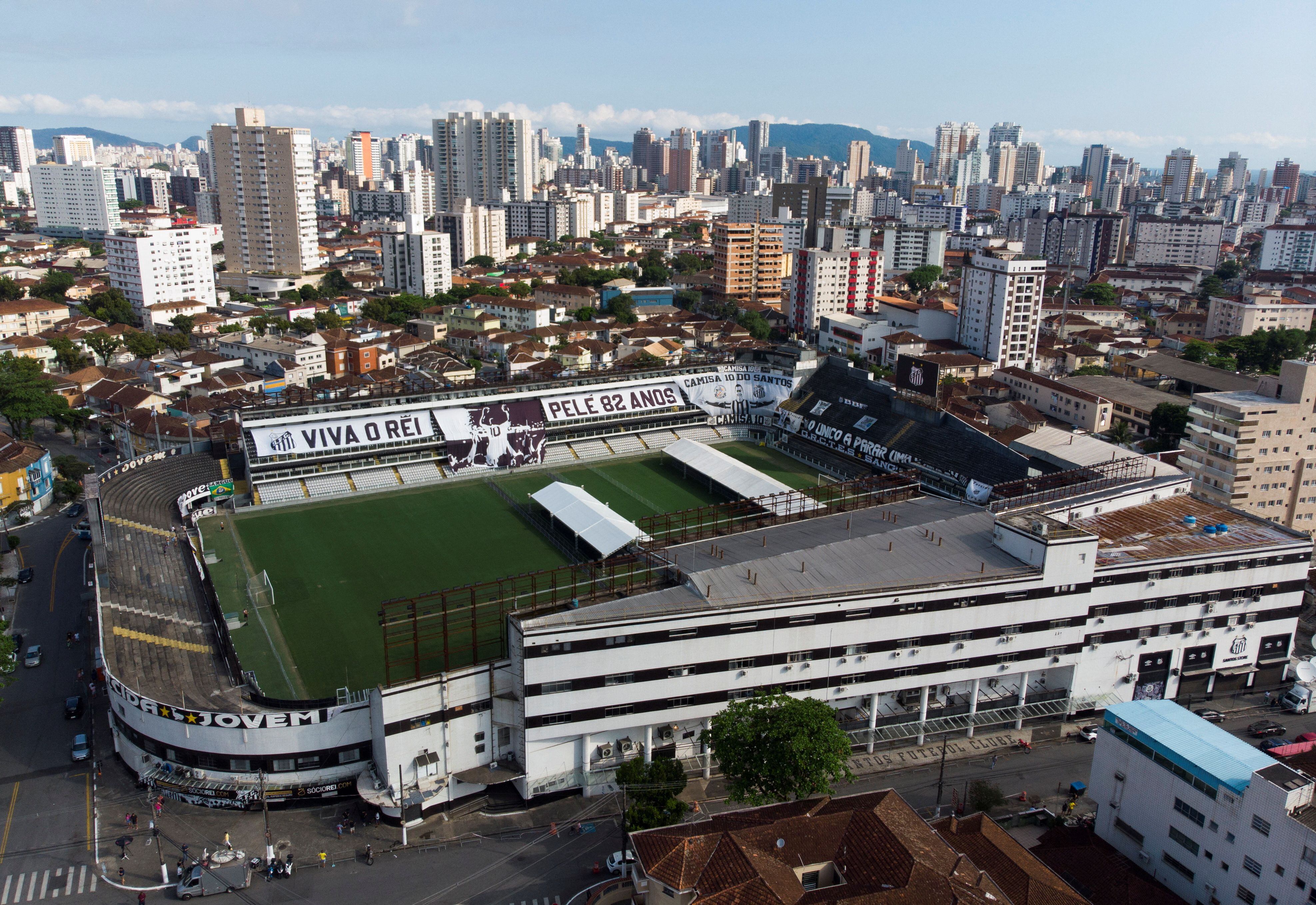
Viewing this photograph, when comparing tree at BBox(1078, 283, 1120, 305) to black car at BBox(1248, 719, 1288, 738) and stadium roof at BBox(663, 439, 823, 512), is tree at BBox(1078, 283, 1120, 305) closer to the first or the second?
stadium roof at BBox(663, 439, 823, 512)

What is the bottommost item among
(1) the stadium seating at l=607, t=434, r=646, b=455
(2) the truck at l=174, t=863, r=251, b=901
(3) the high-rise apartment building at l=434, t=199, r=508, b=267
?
(2) the truck at l=174, t=863, r=251, b=901

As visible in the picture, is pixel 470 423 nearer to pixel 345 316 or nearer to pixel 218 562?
pixel 218 562

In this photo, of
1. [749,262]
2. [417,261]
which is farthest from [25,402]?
[749,262]

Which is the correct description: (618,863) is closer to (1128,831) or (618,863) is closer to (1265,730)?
(1128,831)

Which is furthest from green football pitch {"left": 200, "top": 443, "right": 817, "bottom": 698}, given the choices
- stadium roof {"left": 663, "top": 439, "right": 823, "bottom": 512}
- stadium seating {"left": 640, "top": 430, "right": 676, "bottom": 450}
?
stadium seating {"left": 640, "top": 430, "right": 676, "bottom": 450}

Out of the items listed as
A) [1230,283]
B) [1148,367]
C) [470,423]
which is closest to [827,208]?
[1230,283]

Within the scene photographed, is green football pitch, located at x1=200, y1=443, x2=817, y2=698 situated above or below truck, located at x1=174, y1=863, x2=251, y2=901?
above
